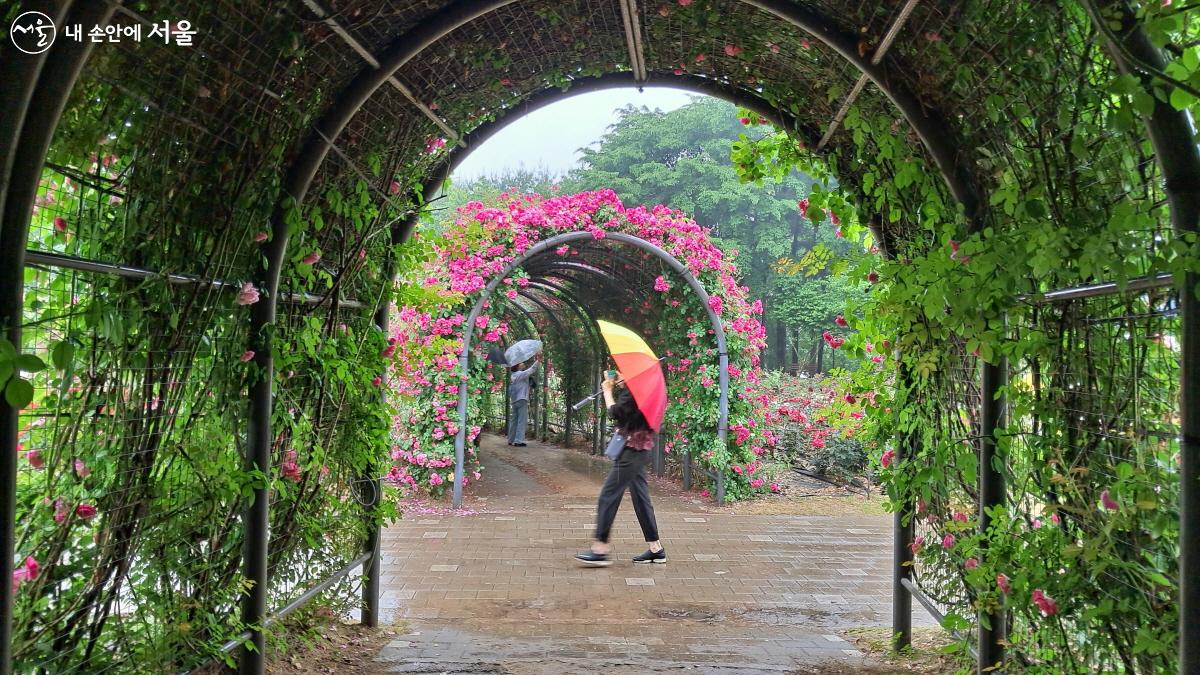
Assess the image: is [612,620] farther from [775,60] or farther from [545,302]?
[545,302]

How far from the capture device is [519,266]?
360 inches

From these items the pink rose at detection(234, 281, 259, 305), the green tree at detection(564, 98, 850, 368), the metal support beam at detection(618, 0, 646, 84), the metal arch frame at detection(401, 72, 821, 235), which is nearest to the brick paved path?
the pink rose at detection(234, 281, 259, 305)

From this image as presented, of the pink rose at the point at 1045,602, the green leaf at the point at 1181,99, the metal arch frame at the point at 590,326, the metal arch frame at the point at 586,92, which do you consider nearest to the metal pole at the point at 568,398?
the metal arch frame at the point at 590,326

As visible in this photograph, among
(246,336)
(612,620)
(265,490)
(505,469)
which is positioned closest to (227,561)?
(265,490)

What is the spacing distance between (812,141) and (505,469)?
27.5 ft

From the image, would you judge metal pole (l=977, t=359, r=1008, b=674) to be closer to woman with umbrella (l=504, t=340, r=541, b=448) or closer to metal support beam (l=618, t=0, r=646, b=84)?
metal support beam (l=618, t=0, r=646, b=84)

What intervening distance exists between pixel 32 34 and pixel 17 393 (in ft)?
2.36

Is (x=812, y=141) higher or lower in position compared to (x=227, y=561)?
higher

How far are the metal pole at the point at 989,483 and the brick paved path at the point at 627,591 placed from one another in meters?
1.10

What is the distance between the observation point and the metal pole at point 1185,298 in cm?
179

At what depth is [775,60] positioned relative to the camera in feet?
12.0

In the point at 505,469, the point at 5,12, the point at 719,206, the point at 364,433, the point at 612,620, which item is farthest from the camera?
the point at 719,206

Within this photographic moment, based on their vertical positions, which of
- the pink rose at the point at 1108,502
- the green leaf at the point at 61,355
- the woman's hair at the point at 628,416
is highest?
the green leaf at the point at 61,355

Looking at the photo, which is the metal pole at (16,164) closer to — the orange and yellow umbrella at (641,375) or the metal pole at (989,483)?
the metal pole at (989,483)
